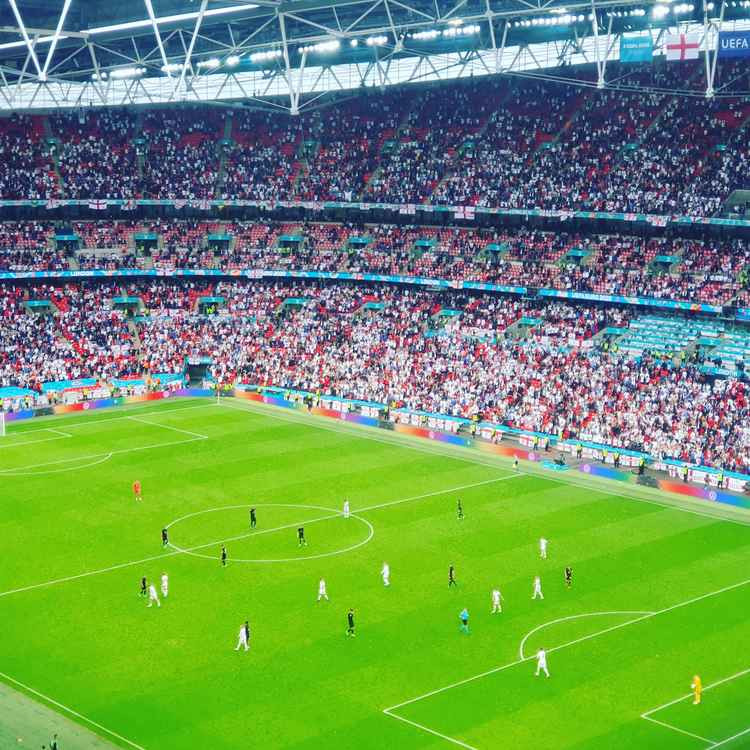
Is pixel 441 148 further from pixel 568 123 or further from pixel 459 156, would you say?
pixel 568 123

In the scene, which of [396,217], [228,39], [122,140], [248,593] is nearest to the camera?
[248,593]

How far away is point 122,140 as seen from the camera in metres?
88.9

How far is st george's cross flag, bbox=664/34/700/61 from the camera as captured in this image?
5862cm

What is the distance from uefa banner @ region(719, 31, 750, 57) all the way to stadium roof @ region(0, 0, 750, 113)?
104 cm

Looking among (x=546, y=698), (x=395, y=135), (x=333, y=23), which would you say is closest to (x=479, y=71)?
(x=395, y=135)

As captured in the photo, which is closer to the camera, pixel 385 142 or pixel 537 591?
pixel 537 591

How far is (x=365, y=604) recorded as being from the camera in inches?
1553

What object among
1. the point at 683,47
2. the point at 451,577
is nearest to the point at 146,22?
the point at 683,47

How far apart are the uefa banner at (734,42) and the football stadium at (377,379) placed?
21 centimetres

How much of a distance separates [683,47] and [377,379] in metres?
26.4

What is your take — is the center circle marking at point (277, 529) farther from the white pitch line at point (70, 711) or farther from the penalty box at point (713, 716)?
the penalty box at point (713, 716)

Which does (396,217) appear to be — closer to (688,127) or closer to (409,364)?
(409,364)

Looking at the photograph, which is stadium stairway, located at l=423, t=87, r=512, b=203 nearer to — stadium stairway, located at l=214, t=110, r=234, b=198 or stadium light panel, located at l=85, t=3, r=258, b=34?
stadium stairway, located at l=214, t=110, r=234, b=198

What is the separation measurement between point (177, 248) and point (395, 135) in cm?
1794
